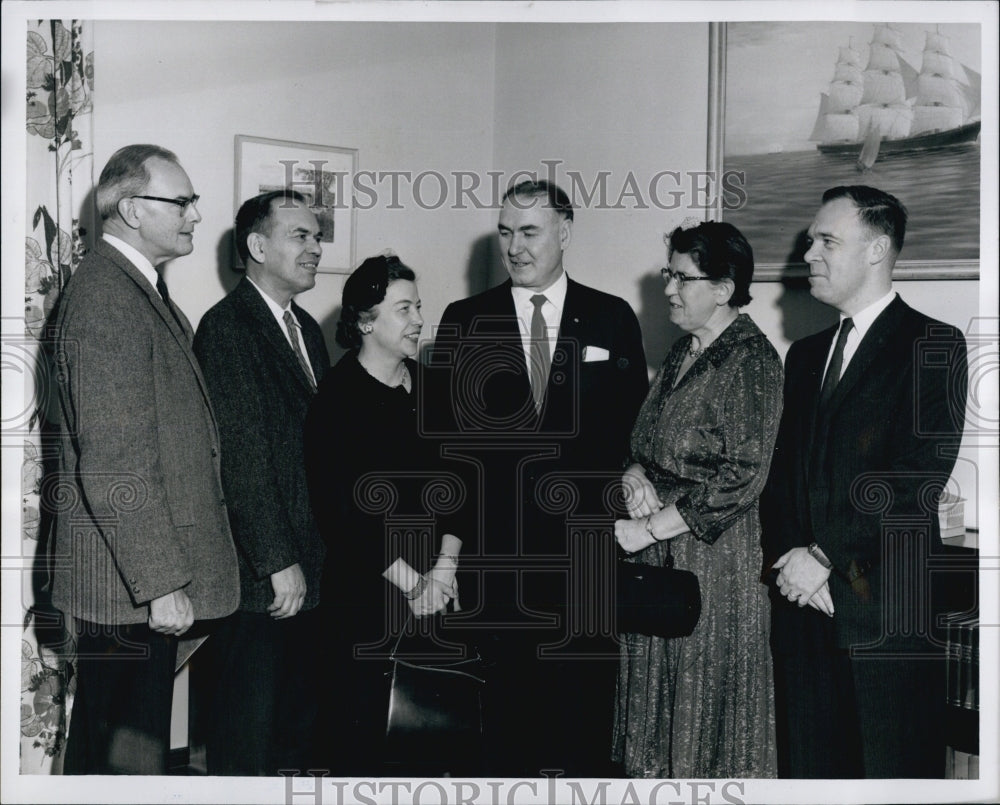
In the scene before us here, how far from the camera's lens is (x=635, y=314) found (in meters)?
2.80

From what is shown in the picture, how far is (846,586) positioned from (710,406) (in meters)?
0.58

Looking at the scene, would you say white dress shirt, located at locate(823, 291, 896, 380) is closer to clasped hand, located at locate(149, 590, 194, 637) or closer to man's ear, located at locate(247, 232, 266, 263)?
man's ear, located at locate(247, 232, 266, 263)

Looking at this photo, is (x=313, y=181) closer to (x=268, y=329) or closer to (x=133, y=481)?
Answer: (x=268, y=329)

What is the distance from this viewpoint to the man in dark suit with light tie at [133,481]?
2285mm

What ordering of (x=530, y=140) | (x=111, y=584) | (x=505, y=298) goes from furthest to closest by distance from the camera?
(x=530, y=140), (x=505, y=298), (x=111, y=584)

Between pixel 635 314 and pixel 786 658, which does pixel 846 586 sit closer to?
pixel 786 658

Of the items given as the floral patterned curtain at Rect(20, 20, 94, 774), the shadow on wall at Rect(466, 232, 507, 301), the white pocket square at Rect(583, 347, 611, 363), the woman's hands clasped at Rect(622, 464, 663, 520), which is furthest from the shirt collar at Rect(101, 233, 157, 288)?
the woman's hands clasped at Rect(622, 464, 663, 520)

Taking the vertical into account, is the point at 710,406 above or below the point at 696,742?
above

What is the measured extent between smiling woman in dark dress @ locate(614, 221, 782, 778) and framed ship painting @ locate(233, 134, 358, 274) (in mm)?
996

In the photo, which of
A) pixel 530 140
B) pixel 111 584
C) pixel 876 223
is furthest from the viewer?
pixel 530 140

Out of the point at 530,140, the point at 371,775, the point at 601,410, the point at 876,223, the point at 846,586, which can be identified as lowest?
the point at 371,775

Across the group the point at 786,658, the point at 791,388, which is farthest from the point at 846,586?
the point at 791,388

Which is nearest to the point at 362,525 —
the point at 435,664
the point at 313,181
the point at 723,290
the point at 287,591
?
the point at 287,591

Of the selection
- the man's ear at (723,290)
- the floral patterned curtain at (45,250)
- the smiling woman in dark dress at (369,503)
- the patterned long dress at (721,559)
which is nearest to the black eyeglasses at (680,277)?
the man's ear at (723,290)
